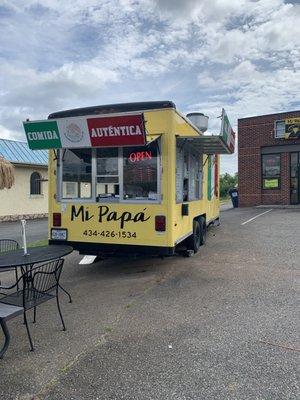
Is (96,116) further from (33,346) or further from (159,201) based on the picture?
(33,346)

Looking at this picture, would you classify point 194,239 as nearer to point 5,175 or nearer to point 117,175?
point 117,175

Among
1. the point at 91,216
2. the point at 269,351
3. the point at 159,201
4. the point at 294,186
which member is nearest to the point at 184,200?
the point at 159,201

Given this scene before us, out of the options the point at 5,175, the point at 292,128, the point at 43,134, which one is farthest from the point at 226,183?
the point at 43,134

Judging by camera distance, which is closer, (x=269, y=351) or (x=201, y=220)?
(x=269, y=351)

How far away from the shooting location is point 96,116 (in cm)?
621

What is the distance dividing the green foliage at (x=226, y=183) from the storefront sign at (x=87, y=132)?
122 feet

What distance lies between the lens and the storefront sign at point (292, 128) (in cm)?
2198

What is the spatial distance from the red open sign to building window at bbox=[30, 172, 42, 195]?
14.7m

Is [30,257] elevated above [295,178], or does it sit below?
below

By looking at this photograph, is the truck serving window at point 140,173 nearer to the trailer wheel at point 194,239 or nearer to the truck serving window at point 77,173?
the truck serving window at point 77,173

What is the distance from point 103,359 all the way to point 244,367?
1.32 meters

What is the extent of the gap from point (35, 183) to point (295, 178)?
1460 cm

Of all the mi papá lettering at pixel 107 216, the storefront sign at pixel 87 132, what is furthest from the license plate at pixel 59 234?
the storefront sign at pixel 87 132

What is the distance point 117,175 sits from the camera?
6.69m
